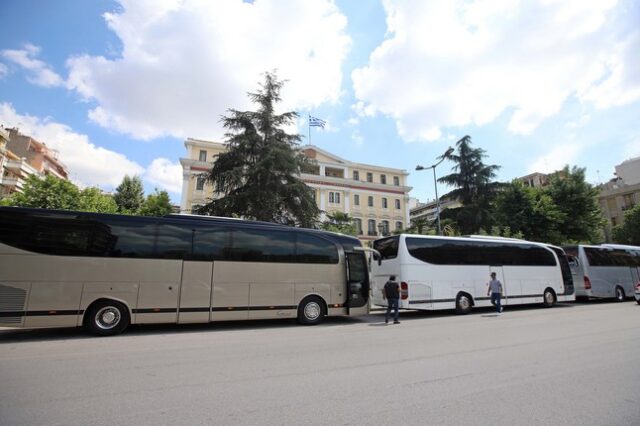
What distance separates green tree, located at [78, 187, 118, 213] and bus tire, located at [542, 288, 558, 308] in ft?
105

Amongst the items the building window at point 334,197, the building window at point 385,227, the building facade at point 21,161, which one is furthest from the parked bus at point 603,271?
the building facade at point 21,161

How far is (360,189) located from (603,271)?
4122 centimetres

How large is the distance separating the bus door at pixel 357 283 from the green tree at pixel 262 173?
10.8m

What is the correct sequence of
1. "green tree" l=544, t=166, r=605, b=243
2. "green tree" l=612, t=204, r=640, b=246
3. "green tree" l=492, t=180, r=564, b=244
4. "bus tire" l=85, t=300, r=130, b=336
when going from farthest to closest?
"green tree" l=612, t=204, r=640, b=246, "green tree" l=544, t=166, r=605, b=243, "green tree" l=492, t=180, r=564, b=244, "bus tire" l=85, t=300, r=130, b=336

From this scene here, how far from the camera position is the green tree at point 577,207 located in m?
28.1

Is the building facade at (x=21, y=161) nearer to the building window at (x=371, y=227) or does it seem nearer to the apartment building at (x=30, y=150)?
the apartment building at (x=30, y=150)

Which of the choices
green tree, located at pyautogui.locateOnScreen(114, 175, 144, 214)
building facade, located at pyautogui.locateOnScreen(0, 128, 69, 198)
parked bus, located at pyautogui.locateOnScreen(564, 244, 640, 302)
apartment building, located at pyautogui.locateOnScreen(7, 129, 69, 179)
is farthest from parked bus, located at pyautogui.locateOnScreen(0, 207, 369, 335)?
apartment building, located at pyautogui.locateOnScreen(7, 129, 69, 179)

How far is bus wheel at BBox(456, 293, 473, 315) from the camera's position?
14.6 meters

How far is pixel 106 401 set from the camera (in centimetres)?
423

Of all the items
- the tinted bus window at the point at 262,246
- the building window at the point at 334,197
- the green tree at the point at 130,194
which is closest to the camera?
the tinted bus window at the point at 262,246

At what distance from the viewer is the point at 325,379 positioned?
16.8 ft

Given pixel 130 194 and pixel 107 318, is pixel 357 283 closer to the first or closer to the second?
pixel 107 318

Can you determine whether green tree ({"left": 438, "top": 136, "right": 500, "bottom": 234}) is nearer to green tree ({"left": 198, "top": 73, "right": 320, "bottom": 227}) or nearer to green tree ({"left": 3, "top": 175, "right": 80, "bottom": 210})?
green tree ({"left": 198, "top": 73, "right": 320, "bottom": 227})

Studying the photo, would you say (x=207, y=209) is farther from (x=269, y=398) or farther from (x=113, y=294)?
(x=269, y=398)
